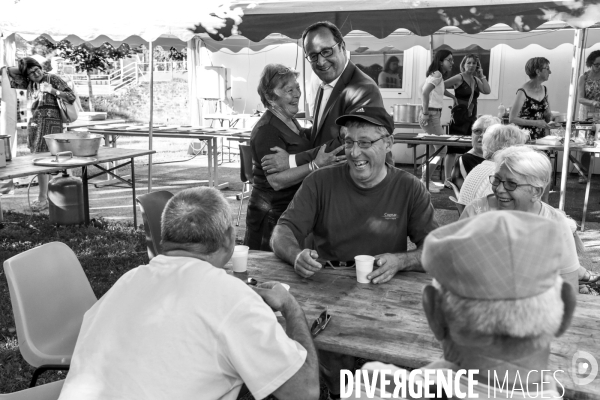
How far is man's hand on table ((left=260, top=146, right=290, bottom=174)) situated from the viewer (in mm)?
3662

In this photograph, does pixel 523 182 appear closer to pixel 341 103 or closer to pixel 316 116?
pixel 341 103

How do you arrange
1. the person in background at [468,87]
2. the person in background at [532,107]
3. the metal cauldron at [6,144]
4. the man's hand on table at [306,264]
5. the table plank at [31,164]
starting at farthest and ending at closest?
the person in background at [468,87] → the person in background at [532,107] → the metal cauldron at [6,144] → the table plank at [31,164] → the man's hand on table at [306,264]

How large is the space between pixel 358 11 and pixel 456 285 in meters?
5.54

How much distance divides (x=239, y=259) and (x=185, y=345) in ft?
3.64

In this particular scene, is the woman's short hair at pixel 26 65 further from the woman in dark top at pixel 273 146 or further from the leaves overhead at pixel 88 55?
the leaves overhead at pixel 88 55

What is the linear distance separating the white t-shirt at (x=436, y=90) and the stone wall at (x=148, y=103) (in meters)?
10.3

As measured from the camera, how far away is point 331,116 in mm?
3734

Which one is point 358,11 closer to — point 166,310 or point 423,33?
point 423,33

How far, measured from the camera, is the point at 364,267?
8.47 ft

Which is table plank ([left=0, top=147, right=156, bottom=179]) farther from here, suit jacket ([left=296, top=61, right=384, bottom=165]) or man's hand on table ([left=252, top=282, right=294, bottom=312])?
man's hand on table ([left=252, top=282, right=294, bottom=312])

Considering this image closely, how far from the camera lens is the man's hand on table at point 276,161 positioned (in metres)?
3.66

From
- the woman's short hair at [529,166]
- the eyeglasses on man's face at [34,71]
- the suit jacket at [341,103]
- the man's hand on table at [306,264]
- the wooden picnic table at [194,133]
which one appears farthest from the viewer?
the wooden picnic table at [194,133]

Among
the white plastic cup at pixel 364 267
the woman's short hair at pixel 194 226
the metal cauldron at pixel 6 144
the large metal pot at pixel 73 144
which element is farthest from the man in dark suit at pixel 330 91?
the metal cauldron at pixel 6 144

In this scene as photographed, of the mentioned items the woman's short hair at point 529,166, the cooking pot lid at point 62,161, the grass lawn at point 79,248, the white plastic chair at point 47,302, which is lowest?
the grass lawn at point 79,248
